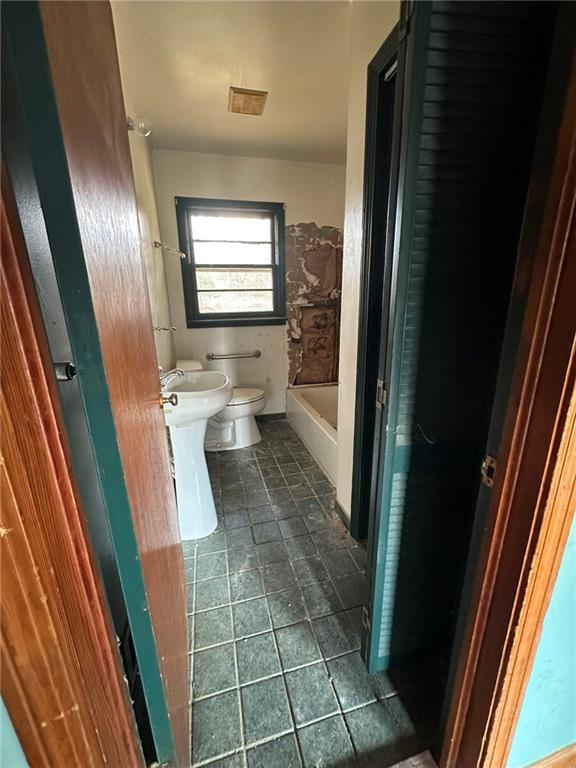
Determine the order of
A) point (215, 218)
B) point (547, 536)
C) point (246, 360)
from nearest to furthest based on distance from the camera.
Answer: point (547, 536), point (215, 218), point (246, 360)

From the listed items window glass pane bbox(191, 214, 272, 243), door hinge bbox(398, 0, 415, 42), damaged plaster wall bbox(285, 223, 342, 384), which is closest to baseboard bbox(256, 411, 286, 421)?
damaged plaster wall bbox(285, 223, 342, 384)

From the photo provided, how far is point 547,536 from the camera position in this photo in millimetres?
564

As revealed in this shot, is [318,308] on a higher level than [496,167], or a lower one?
lower

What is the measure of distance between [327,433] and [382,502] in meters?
1.40

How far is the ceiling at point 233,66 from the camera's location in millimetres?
1321

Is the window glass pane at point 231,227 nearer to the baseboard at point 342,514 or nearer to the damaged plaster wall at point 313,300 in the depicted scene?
the damaged plaster wall at point 313,300

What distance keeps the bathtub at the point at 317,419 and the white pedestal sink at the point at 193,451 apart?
881 millimetres

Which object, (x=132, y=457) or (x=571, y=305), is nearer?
(x=571, y=305)

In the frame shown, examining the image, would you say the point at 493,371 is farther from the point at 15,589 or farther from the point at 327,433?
the point at 327,433

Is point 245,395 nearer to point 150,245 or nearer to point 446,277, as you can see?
point 150,245

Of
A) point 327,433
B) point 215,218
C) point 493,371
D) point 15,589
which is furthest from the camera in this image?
point 215,218

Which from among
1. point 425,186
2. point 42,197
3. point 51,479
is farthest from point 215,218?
point 51,479

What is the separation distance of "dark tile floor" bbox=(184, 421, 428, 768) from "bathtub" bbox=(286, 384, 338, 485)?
0.34m

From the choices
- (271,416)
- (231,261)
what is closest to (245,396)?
(271,416)
